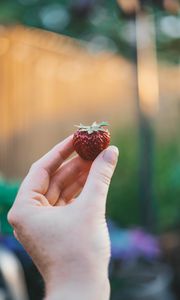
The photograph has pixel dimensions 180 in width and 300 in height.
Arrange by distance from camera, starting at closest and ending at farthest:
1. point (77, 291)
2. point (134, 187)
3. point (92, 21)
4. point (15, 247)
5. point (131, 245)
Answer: point (77, 291) → point (15, 247) → point (131, 245) → point (134, 187) → point (92, 21)

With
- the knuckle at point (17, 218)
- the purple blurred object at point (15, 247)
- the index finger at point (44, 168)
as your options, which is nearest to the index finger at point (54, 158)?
the index finger at point (44, 168)

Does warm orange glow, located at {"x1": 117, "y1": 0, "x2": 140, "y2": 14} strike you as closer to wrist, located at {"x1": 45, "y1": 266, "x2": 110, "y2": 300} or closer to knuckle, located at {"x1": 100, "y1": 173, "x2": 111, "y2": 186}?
knuckle, located at {"x1": 100, "y1": 173, "x2": 111, "y2": 186}

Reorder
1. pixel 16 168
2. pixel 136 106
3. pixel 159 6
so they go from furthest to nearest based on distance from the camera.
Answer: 1. pixel 136 106
2. pixel 16 168
3. pixel 159 6

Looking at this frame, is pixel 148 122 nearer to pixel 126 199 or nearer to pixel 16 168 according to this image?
pixel 126 199

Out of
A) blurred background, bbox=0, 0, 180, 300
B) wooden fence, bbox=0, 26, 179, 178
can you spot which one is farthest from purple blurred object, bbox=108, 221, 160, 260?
wooden fence, bbox=0, 26, 179, 178

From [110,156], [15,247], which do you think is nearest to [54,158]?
[110,156]

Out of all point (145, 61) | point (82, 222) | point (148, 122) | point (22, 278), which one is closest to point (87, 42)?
point (145, 61)

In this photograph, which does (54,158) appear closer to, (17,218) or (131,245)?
(17,218)
